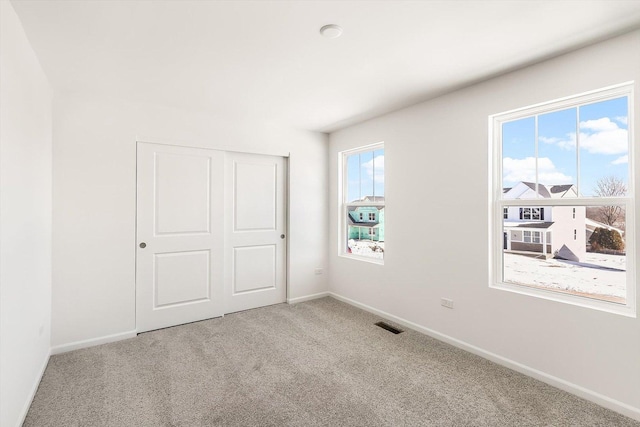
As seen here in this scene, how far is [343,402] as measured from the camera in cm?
213

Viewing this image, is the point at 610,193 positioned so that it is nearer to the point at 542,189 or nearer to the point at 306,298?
the point at 542,189

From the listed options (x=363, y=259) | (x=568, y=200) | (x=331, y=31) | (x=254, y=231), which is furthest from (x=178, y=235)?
(x=568, y=200)

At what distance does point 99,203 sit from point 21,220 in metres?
1.15

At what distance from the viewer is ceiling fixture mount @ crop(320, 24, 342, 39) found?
196 centimetres

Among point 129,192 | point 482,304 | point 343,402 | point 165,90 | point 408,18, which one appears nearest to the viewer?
point 408,18

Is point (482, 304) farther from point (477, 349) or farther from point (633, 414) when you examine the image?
point (633, 414)

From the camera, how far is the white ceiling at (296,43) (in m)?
1.79

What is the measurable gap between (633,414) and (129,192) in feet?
14.5

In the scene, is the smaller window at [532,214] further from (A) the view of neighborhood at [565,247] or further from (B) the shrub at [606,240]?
(B) the shrub at [606,240]

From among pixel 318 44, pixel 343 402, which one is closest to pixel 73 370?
pixel 343 402

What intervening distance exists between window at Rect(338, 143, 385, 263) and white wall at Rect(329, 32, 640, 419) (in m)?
0.19

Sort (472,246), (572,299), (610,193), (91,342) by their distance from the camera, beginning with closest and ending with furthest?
(610,193) < (572,299) < (472,246) < (91,342)

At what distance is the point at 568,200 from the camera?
7.63 feet

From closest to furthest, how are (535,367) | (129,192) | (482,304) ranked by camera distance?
(535,367) → (482,304) → (129,192)
